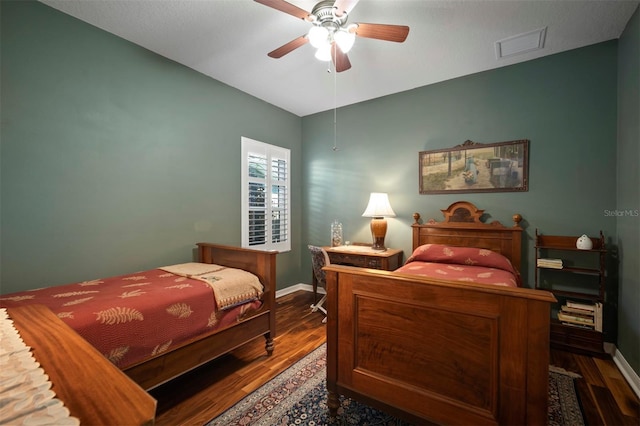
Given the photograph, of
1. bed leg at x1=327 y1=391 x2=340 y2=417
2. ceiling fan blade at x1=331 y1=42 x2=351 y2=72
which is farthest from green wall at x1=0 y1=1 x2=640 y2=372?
bed leg at x1=327 y1=391 x2=340 y2=417

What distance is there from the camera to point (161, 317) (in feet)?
5.52

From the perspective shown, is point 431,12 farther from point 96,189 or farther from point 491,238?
point 96,189

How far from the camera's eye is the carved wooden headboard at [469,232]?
2.83m

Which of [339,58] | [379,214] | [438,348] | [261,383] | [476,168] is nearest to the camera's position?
[438,348]

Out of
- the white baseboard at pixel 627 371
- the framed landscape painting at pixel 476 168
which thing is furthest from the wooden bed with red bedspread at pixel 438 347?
the framed landscape painting at pixel 476 168

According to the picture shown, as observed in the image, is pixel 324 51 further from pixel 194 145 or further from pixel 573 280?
pixel 573 280

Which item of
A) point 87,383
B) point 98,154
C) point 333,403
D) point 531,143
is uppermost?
point 531,143

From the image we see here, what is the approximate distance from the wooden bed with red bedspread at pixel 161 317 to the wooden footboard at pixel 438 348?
34.3 inches

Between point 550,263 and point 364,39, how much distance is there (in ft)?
8.89

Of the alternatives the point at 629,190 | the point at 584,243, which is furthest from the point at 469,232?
the point at 629,190

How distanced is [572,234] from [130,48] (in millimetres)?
4564

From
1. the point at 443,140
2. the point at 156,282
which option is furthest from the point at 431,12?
the point at 156,282

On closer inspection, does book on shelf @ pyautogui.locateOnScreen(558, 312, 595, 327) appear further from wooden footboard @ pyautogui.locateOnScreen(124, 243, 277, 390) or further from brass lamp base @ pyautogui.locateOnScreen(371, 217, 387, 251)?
wooden footboard @ pyautogui.locateOnScreen(124, 243, 277, 390)

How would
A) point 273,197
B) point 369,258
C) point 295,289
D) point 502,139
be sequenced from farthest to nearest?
point 295,289 → point 273,197 → point 369,258 → point 502,139
